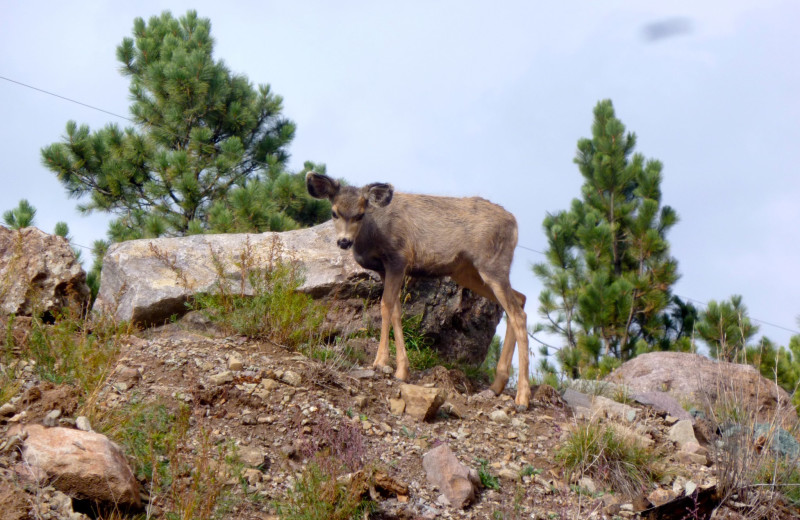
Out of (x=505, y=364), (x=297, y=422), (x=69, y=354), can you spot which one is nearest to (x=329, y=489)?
(x=297, y=422)

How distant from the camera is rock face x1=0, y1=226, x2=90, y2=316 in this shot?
33.0 feet

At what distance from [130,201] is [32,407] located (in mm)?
15025

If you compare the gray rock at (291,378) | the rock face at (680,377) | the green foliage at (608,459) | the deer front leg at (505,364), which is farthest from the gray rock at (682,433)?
the gray rock at (291,378)

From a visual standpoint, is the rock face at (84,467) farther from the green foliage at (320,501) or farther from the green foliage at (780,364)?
the green foliage at (780,364)

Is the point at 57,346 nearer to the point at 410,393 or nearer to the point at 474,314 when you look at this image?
the point at 410,393

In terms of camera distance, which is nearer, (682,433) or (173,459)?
(173,459)

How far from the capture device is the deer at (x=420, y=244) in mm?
9180

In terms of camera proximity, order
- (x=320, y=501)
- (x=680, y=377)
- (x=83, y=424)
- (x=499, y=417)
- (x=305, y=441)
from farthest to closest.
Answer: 1. (x=680, y=377)
2. (x=499, y=417)
3. (x=305, y=441)
4. (x=83, y=424)
5. (x=320, y=501)

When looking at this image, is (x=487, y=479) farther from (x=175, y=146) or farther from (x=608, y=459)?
(x=175, y=146)

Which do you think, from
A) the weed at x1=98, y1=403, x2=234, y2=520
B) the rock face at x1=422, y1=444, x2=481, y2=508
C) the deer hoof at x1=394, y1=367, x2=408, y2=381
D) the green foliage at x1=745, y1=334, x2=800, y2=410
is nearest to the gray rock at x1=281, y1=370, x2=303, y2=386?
the weed at x1=98, y1=403, x2=234, y2=520

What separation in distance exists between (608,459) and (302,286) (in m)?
4.65

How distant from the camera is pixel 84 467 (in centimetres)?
555

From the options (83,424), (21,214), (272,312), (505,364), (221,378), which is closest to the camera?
(83,424)

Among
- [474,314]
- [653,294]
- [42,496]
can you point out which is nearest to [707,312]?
[653,294]
